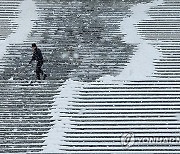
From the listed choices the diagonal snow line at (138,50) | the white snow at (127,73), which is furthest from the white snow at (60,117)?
the diagonal snow line at (138,50)

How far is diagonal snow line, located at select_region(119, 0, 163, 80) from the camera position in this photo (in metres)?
12.1

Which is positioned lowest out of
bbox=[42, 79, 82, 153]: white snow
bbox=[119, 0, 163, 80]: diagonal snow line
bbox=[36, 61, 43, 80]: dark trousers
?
bbox=[42, 79, 82, 153]: white snow

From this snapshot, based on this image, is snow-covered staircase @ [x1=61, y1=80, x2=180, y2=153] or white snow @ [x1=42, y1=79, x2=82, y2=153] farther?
white snow @ [x1=42, y1=79, x2=82, y2=153]

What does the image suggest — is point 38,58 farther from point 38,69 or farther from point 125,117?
point 125,117

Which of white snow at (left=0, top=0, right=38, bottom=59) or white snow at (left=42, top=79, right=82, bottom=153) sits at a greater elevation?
white snow at (left=0, top=0, right=38, bottom=59)

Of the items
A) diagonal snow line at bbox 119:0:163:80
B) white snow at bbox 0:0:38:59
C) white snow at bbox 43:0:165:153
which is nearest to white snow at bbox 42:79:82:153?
white snow at bbox 43:0:165:153

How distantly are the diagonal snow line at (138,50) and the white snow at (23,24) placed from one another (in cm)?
365

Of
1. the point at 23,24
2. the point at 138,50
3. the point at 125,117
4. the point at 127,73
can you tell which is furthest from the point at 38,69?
the point at 138,50

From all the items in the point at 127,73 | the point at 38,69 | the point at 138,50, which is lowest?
the point at 38,69

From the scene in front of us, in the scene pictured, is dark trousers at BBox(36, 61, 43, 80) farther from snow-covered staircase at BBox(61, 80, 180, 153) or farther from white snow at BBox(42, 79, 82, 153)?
snow-covered staircase at BBox(61, 80, 180, 153)

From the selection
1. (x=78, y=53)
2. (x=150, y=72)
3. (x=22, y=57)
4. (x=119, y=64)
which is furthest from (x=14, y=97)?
(x=150, y=72)

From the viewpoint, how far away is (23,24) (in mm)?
14438

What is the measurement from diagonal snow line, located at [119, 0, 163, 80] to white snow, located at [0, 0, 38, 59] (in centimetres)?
365

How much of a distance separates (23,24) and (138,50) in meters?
4.69
